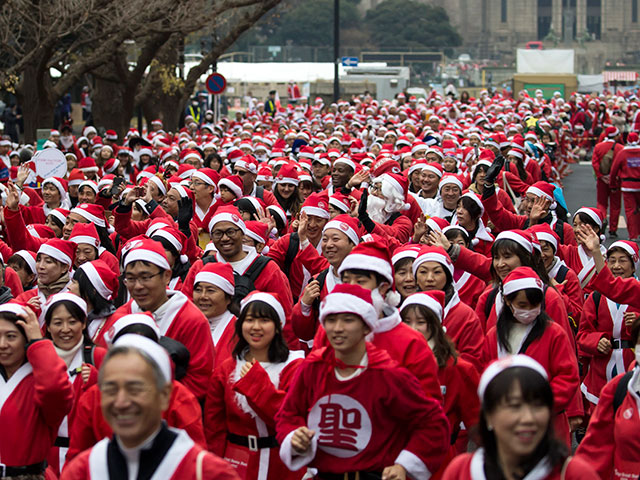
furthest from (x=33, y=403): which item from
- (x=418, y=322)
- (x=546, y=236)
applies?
(x=546, y=236)

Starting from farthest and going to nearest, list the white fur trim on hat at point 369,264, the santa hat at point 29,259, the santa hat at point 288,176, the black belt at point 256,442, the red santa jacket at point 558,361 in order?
the santa hat at point 288,176
the santa hat at point 29,259
the red santa jacket at point 558,361
the black belt at point 256,442
the white fur trim on hat at point 369,264

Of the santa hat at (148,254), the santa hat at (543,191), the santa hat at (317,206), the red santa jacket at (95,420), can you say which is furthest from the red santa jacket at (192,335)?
the santa hat at (543,191)

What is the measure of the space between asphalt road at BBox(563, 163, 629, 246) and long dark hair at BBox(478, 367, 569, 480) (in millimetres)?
14648

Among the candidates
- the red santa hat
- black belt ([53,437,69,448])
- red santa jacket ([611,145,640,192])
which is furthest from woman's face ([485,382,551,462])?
red santa jacket ([611,145,640,192])

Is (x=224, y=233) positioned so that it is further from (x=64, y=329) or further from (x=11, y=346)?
(x=11, y=346)

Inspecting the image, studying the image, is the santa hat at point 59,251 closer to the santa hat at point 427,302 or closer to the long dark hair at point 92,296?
the long dark hair at point 92,296

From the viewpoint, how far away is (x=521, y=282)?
606cm

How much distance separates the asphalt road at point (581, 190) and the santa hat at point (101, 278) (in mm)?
12427

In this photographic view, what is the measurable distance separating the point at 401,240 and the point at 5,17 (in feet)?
41.9

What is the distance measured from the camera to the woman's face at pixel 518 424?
353 cm

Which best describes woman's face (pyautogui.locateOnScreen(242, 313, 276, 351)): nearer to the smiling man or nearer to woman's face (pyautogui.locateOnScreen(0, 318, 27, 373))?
woman's face (pyautogui.locateOnScreen(0, 318, 27, 373))

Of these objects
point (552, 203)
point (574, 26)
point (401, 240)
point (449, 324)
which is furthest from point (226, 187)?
point (574, 26)

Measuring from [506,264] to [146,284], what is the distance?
2.36 metres

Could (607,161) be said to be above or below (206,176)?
below
